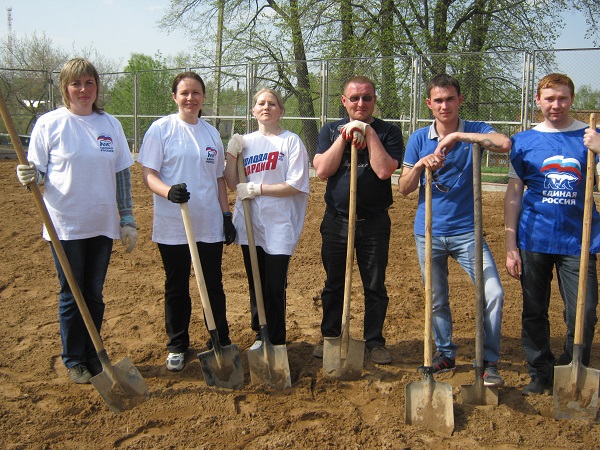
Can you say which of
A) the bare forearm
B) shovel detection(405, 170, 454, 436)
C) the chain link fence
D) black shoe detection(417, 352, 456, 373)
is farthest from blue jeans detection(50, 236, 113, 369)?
the chain link fence

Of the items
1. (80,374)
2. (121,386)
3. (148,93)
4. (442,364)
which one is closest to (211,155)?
(121,386)

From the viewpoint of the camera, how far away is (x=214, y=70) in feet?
55.4

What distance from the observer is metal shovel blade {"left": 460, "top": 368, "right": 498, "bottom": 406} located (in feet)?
12.0

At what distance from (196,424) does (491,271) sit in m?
2.07


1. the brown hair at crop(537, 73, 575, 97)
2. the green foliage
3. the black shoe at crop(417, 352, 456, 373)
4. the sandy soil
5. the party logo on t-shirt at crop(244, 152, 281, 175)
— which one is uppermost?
the green foliage

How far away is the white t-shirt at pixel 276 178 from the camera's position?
13.3 ft

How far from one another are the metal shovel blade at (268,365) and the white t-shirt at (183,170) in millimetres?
848

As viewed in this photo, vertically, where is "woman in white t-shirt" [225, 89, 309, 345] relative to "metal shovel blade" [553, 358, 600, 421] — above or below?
above

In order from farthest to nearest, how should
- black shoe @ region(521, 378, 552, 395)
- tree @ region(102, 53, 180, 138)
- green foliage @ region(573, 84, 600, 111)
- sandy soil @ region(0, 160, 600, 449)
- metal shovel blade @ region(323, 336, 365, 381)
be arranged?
tree @ region(102, 53, 180, 138) < green foliage @ region(573, 84, 600, 111) < metal shovel blade @ region(323, 336, 365, 381) < black shoe @ region(521, 378, 552, 395) < sandy soil @ region(0, 160, 600, 449)

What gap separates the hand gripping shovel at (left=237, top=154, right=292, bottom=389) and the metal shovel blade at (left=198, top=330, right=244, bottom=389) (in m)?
0.10

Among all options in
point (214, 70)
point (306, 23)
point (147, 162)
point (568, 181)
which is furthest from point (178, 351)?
point (306, 23)

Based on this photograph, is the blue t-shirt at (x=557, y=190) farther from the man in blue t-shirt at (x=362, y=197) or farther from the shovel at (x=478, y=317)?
the man in blue t-shirt at (x=362, y=197)

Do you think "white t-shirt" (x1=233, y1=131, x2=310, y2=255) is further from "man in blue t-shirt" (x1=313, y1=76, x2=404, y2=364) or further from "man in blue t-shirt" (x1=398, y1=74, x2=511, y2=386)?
"man in blue t-shirt" (x1=398, y1=74, x2=511, y2=386)

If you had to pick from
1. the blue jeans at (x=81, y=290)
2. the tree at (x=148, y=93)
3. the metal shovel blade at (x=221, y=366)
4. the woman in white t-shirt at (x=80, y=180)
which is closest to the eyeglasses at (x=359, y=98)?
the woman in white t-shirt at (x=80, y=180)
